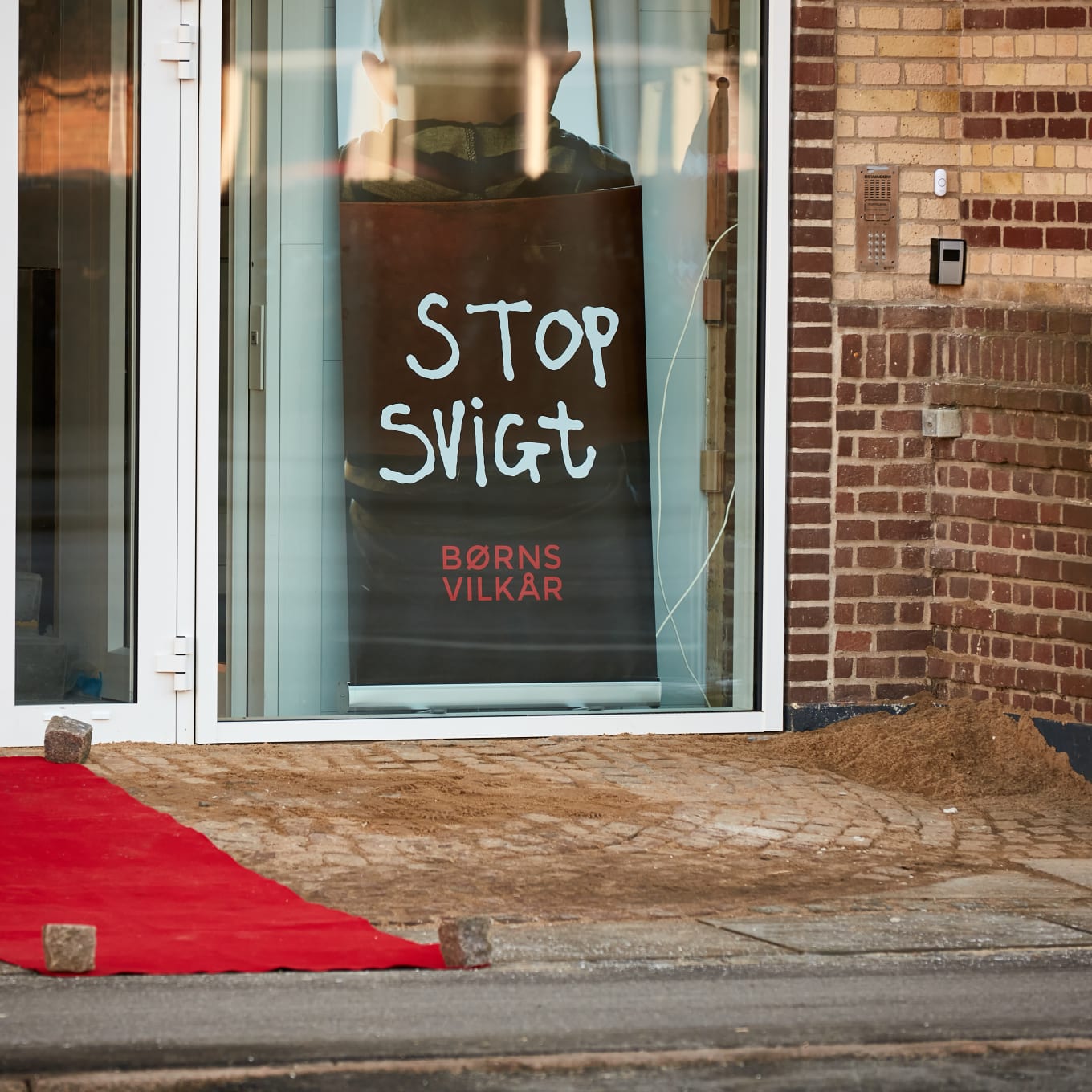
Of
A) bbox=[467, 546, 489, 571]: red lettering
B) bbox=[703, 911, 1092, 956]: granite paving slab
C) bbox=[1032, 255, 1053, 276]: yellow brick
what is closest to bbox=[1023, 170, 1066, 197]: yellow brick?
bbox=[1032, 255, 1053, 276]: yellow brick

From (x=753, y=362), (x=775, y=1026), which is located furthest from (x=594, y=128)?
(x=775, y=1026)

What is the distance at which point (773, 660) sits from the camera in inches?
324

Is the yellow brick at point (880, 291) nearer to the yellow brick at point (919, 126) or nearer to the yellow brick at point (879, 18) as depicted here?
the yellow brick at point (919, 126)

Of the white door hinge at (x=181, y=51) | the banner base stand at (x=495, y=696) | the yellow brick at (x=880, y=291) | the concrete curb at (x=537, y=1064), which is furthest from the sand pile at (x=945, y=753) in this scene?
the white door hinge at (x=181, y=51)

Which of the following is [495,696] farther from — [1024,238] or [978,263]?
[1024,238]

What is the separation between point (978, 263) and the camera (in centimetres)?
815

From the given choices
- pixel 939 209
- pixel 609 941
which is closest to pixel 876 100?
pixel 939 209

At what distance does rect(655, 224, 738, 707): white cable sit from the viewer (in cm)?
824

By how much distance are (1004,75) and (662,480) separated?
206 cm

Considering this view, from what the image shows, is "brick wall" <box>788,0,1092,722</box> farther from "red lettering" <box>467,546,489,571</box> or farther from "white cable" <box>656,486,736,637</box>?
"red lettering" <box>467,546,489,571</box>

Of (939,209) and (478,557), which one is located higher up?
(939,209)

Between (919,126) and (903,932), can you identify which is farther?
(919,126)

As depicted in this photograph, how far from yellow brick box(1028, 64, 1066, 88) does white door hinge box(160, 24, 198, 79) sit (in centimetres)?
320

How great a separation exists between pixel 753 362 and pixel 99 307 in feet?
8.36
